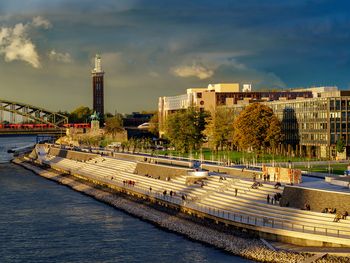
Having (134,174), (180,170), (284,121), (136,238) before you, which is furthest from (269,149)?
(136,238)

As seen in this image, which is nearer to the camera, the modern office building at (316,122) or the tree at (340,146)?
the tree at (340,146)

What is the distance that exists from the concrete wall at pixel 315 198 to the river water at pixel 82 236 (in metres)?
8.33

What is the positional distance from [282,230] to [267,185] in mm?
12683

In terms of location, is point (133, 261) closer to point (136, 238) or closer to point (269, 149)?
point (136, 238)

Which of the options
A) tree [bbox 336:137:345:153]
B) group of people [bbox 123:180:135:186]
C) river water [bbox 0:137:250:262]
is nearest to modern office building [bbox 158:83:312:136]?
tree [bbox 336:137:345:153]

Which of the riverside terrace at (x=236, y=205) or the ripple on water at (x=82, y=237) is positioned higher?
the riverside terrace at (x=236, y=205)

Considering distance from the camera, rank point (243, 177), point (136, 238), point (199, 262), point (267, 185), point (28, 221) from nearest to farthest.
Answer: point (199, 262) < point (136, 238) < point (267, 185) < point (28, 221) < point (243, 177)

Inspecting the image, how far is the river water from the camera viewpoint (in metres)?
48.7

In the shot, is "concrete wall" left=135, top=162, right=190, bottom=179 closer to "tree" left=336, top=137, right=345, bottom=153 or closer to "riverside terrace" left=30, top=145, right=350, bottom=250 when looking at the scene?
"riverside terrace" left=30, top=145, right=350, bottom=250

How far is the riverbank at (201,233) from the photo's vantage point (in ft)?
147

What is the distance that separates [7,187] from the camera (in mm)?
95562

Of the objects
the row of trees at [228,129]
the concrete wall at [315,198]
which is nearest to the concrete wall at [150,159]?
the row of trees at [228,129]

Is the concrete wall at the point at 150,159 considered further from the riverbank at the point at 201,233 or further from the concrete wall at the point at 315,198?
the concrete wall at the point at 315,198

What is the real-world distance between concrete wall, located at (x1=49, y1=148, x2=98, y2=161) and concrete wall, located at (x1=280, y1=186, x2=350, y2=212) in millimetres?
73736
